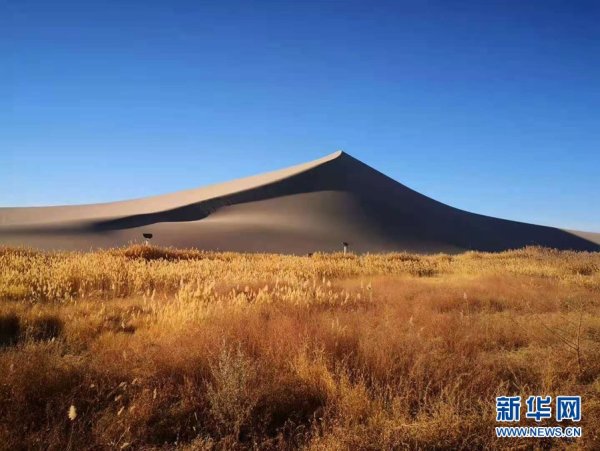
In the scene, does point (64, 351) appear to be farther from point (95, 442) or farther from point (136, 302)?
point (136, 302)

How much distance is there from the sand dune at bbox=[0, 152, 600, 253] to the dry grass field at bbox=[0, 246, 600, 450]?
119 feet

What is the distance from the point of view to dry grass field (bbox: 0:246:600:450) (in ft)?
11.0

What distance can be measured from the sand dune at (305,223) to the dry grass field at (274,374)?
36.1m

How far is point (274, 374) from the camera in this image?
4168 mm

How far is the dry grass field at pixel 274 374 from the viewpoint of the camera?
3.36 metres

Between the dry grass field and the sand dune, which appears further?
the sand dune

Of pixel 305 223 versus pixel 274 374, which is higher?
pixel 305 223

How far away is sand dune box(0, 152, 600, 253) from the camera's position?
1780 inches

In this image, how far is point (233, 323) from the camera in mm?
5484

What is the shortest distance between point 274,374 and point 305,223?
5281cm

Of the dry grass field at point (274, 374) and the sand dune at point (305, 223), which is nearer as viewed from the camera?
the dry grass field at point (274, 374)

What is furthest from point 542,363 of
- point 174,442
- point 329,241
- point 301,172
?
point 301,172

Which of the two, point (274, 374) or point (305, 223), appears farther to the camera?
point (305, 223)

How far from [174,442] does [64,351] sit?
227cm
